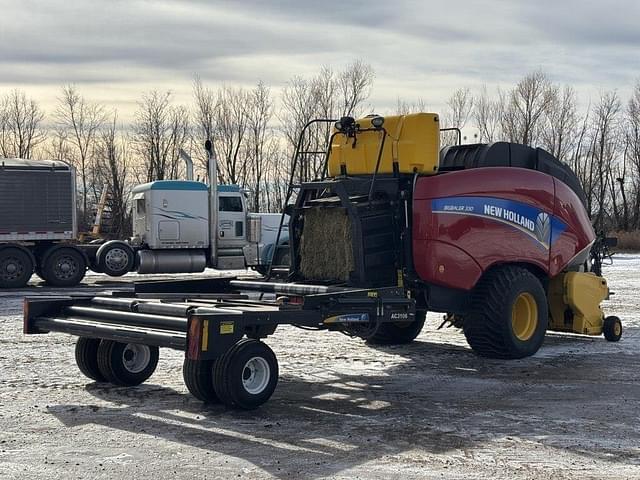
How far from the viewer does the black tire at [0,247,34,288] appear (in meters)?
23.2

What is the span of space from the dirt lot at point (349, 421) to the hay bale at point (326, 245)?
1.12m

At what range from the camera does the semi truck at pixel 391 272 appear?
8312mm

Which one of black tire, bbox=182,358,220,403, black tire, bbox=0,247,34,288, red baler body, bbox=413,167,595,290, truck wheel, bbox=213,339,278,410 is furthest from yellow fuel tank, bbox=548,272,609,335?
black tire, bbox=0,247,34,288

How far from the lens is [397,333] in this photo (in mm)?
12266

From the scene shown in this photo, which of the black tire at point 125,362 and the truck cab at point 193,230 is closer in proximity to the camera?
the black tire at point 125,362

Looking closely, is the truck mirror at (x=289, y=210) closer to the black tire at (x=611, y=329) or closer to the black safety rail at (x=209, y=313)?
the black safety rail at (x=209, y=313)

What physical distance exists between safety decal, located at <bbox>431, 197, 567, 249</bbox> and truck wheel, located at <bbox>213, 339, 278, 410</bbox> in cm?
319

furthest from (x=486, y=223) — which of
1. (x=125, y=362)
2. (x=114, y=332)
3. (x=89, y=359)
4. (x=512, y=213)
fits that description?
(x=89, y=359)

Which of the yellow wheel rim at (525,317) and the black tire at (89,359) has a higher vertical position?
the yellow wheel rim at (525,317)

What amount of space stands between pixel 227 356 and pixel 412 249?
3.24 meters

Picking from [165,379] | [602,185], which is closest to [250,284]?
[165,379]

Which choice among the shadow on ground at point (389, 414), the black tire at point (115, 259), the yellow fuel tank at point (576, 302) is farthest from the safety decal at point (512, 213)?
the black tire at point (115, 259)

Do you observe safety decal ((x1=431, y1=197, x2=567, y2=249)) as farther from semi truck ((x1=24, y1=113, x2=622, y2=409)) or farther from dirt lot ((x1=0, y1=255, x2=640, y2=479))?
dirt lot ((x1=0, y1=255, x2=640, y2=479))

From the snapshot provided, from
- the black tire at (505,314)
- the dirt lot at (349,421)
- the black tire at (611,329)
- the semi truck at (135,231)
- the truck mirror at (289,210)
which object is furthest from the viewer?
the semi truck at (135,231)
